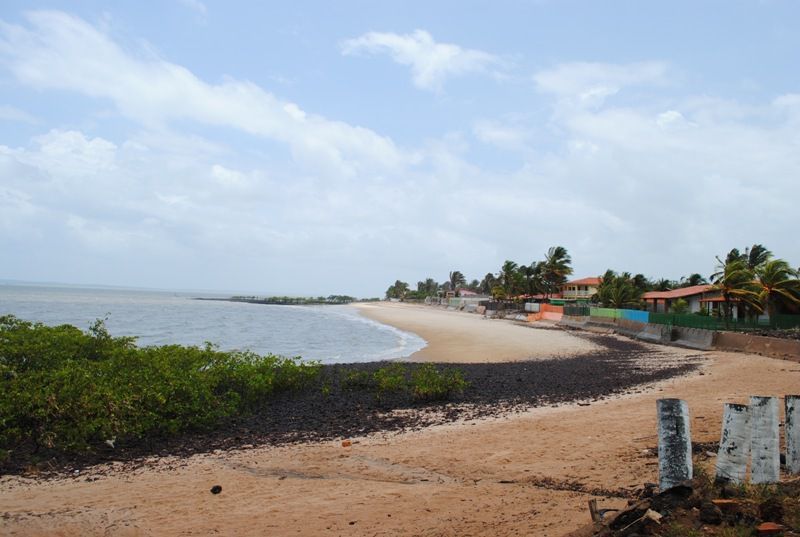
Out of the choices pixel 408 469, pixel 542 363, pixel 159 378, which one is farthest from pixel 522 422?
pixel 542 363

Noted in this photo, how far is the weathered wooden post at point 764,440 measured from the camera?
191 inches

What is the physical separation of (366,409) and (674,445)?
8.50 meters

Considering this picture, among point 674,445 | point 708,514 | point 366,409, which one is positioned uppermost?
point 674,445

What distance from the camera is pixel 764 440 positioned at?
4949 mm

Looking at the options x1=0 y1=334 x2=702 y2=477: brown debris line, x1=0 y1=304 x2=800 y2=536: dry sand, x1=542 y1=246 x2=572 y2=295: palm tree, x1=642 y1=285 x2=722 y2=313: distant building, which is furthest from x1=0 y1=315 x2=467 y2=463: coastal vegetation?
x1=542 y1=246 x2=572 y2=295: palm tree

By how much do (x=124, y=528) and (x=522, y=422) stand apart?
22.6 ft

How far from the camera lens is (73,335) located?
15.5 metres

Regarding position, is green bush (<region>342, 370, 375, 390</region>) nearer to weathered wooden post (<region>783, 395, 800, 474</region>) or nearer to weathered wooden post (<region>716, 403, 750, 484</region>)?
weathered wooden post (<region>783, 395, 800, 474</region>)

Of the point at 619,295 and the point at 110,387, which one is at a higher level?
the point at 619,295

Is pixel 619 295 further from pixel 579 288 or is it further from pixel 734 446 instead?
pixel 734 446

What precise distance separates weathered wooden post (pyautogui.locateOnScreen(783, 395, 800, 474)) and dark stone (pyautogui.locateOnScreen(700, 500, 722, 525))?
1706 mm

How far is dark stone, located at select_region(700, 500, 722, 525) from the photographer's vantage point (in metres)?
4.26

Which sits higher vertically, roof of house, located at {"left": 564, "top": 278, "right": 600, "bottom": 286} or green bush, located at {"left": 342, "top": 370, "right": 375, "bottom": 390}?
roof of house, located at {"left": 564, "top": 278, "right": 600, "bottom": 286}

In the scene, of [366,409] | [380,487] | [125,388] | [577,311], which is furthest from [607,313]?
[380,487]
